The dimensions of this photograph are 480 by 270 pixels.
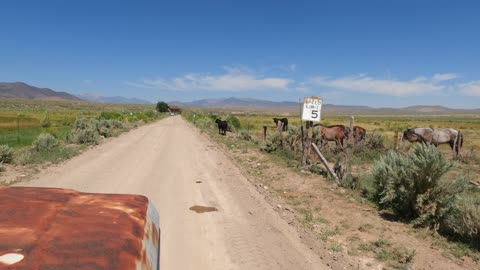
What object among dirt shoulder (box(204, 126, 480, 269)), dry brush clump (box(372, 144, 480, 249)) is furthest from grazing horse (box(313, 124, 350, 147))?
dry brush clump (box(372, 144, 480, 249))

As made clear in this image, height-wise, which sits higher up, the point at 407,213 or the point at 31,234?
the point at 31,234

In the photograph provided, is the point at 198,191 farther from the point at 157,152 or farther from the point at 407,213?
the point at 157,152

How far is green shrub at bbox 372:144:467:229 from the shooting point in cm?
598

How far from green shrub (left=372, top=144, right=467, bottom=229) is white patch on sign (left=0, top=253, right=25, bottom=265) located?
6.28 m

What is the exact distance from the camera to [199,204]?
6.86 metres

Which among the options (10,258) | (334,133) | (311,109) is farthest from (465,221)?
(334,133)

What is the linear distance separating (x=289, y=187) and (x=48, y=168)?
755cm

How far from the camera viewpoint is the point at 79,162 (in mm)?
11258

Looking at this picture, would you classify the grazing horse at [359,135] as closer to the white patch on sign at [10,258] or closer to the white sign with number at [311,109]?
the white sign with number at [311,109]

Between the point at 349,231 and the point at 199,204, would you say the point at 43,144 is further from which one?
the point at 349,231

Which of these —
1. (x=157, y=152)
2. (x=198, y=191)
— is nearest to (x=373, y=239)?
(x=198, y=191)

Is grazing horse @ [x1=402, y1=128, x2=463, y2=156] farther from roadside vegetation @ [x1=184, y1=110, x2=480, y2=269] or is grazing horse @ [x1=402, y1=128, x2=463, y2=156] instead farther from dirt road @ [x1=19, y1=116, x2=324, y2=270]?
dirt road @ [x1=19, y1=116, x2=324, y2=270]

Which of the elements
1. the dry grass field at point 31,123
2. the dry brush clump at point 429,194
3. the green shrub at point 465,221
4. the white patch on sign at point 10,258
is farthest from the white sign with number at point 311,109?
the dry grass field at point 31,123

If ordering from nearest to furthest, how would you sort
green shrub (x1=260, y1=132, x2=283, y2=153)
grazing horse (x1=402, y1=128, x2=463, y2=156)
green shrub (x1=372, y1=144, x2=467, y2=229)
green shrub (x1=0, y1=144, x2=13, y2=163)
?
1. green shrub (x1=372, y1=144, x2=467, y2=229)
2. green shrub (x1=0, y1=144, x2=13, y2=163)
3. green shrub (x1=260, y1=132, x2=283, y2=153)
4. grazing horse (x1=402, y1=128, x2=463, y2=156)
